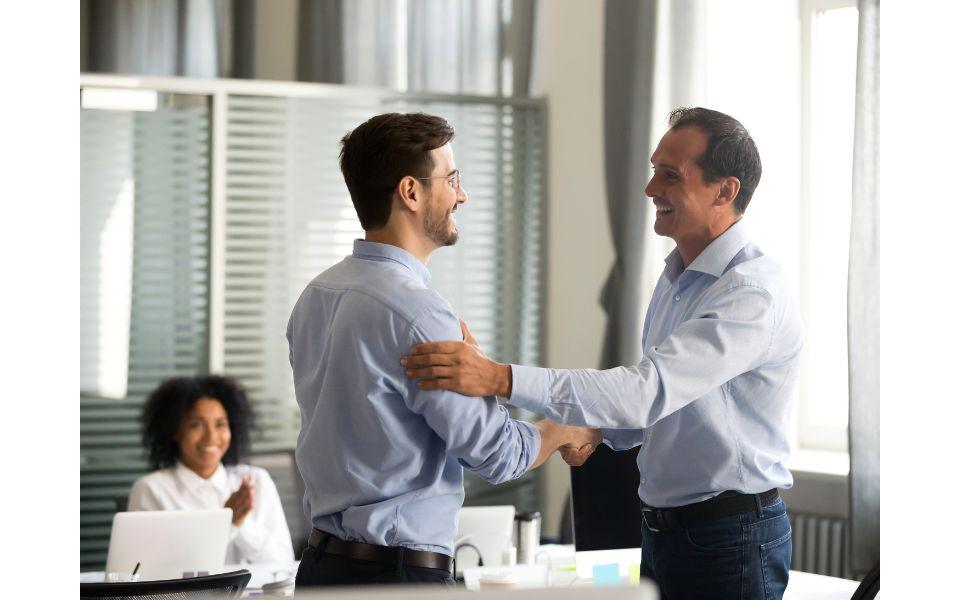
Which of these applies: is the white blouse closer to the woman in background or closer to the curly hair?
the woman in background

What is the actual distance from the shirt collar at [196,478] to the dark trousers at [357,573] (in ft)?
5.88

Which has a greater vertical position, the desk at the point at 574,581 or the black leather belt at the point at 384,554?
the black leather belt at the point at 384,554

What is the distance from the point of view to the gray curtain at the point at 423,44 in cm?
523

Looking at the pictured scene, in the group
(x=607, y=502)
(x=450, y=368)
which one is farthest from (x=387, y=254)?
(x=607, y=502)

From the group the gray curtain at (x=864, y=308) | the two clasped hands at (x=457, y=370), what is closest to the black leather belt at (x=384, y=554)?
the two clasped hands at (x=457, y=370)

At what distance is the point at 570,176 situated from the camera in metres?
4.97

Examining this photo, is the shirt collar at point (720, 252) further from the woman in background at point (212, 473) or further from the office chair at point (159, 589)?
the woman in background at point (212, 473)

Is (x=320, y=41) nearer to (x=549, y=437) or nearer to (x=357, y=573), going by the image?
(x=549, y=437)

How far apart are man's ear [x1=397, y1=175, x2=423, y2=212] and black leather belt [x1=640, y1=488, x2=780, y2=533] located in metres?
0.75

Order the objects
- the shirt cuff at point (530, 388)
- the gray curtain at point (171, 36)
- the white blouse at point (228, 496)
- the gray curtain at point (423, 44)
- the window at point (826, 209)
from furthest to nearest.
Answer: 1. the gray curtain at point (171, 36)
2. the gray curtain at point (423, 44)
3. the window at point (826, 209)
4. the white blouse at point (228, 496)
5. the shirt cuff at point (530, 388)

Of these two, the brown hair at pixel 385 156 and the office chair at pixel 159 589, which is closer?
the brown hair at pixel 385 156

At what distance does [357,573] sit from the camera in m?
1.71

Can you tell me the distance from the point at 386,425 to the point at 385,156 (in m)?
→ 0.46

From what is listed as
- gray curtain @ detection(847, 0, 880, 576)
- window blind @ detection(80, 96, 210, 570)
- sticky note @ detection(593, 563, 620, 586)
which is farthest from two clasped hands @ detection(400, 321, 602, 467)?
window blind @ detection(80, 96, 210, 570)
